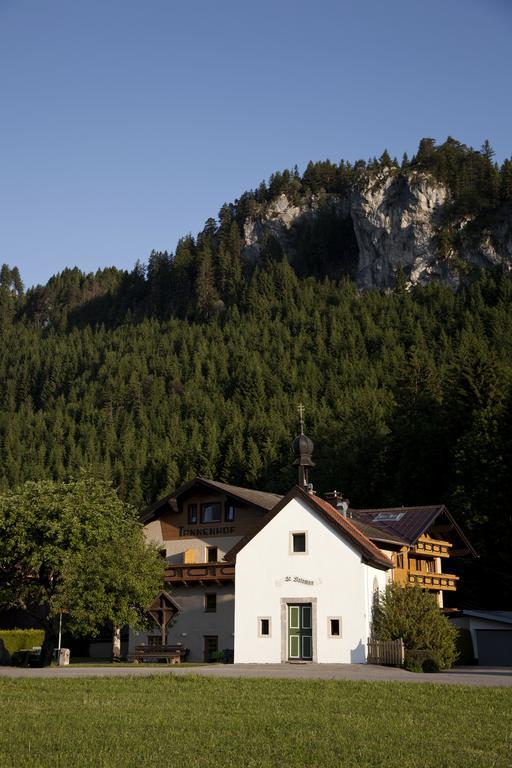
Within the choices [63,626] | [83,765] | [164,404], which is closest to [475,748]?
[83,765]

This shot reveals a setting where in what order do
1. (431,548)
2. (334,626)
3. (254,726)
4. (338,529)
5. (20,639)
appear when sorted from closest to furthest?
(254,726) → (334,626) → (338,529) → (431,548) → (20,639)

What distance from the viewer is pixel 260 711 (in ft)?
57.8

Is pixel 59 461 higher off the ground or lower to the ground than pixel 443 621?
Answer: higher

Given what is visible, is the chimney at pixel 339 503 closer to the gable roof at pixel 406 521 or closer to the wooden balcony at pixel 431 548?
the gable roof at pixel 406 521

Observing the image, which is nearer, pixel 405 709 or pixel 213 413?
pixel 405 709

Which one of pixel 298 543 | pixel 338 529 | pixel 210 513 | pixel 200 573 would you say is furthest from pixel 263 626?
pixel 210 513

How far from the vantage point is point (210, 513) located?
53.6 metres

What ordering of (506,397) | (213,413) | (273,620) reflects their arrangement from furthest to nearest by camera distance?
(213,413)
(506,397)
(273,620)

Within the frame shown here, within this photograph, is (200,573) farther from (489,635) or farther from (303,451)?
(489,635)

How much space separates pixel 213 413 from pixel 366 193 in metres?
89.2

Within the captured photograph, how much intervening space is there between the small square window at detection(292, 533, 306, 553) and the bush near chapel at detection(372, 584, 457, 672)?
14.9 feet

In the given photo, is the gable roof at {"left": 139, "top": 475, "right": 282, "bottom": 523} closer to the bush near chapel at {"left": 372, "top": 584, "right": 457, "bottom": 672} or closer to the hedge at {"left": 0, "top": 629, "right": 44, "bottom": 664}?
the hedge at {"left": 0, "top": 629, "right": 44, "bottom": 664}

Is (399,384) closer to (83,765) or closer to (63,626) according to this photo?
(63,626)

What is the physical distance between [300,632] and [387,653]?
5.49 meters
